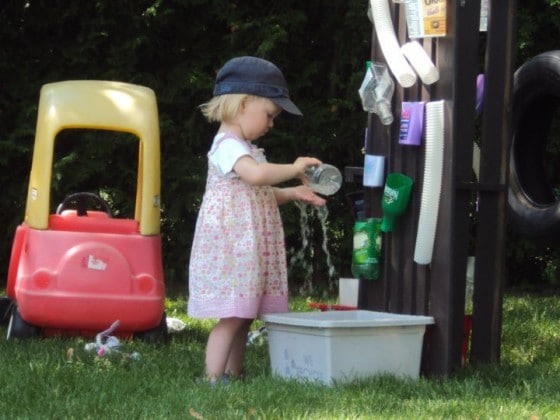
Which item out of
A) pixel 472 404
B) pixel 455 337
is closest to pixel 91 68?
pixel 455 337

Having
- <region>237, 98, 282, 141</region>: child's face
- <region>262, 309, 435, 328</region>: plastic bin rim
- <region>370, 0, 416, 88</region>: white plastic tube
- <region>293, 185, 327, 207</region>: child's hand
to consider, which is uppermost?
<region>370, 0, 416, 88</region>: white plastic tube

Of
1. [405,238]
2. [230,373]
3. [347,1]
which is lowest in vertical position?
[230,373]

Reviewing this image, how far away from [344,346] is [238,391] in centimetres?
44

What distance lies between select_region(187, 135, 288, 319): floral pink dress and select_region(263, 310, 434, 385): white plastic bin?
0.13 m

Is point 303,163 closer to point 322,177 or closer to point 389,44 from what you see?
point 322,177

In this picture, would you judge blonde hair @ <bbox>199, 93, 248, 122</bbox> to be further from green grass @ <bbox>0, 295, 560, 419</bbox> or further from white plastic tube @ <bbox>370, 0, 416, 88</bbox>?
green grass @ <bbox>0, 295, 560, 419</bbox>

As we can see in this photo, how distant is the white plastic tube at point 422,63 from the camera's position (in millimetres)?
3922

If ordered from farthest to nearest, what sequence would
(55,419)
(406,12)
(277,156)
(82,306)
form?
(277,156), (82,306), (406,12), (55,419)

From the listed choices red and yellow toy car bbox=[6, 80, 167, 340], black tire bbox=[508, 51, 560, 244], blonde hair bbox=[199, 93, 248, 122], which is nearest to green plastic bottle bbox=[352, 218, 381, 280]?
blonde hair bbox=[199, 93, 248, 122]

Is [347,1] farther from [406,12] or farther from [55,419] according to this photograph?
[55,419]

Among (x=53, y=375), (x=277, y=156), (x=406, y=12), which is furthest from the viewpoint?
(x=277, y=156)

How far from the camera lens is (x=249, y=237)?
3812mm

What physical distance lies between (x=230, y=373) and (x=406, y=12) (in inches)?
57.0

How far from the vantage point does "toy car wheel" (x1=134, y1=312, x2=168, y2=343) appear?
492 centimetres
